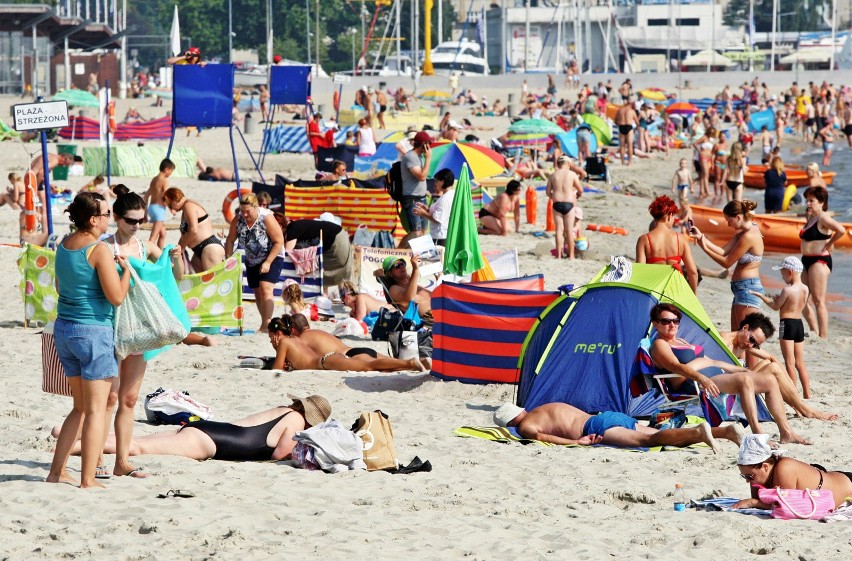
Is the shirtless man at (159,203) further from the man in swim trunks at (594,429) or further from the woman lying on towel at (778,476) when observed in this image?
the woman lying on towel at (778,476)

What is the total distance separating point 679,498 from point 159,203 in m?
8.01

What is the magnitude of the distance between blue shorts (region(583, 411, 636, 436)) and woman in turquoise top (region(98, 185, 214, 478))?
2714 millimetres

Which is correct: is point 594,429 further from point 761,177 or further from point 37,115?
point 761,177

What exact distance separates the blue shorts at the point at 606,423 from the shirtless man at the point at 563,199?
7.68 metres

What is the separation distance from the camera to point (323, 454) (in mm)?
6383

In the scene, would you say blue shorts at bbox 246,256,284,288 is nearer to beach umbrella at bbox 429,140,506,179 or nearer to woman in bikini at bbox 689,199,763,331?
woman in bikini at bbox 689,199,763,331

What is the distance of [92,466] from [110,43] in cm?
4492

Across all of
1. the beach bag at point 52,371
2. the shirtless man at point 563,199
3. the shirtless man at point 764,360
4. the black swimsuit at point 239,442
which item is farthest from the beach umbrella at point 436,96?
the beach bag at point 52,371

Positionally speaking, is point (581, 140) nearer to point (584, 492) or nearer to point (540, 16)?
point (584, 492)

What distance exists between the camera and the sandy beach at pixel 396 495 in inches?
199

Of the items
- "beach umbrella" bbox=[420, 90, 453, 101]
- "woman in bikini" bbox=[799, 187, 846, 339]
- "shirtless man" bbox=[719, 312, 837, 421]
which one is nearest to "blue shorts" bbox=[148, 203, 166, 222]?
"woman in bikini" bbox=[799, 187, 846, 339]

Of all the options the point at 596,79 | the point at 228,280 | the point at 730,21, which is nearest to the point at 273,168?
the point at 228,280

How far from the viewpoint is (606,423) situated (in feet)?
24.1

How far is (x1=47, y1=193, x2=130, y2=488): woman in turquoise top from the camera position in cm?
523
